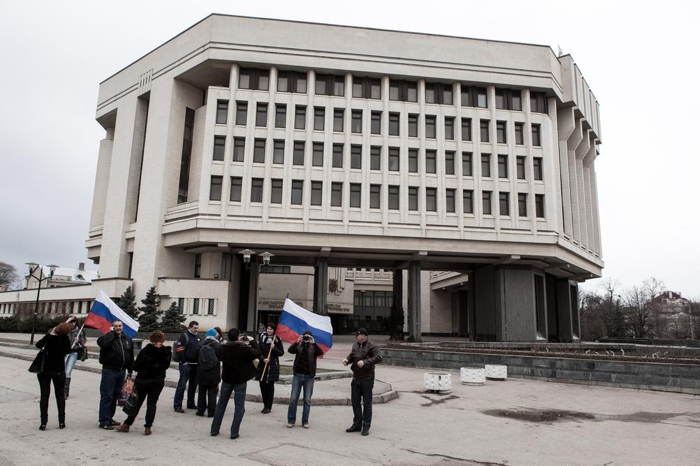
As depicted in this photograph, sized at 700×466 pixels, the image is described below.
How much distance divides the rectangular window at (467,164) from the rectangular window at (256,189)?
15.9 meters

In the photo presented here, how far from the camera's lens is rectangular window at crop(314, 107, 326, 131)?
3900 centimetres

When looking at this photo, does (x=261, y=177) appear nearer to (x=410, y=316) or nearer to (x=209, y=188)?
(x=209, y=188)

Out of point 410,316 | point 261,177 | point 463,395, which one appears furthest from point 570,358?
point 261,177

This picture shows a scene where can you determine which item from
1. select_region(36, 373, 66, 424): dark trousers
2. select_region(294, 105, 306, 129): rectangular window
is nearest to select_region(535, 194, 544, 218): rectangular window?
select_region(294, 105, 306, 129): rectangular window

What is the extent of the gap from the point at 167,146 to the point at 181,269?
985 centimetres

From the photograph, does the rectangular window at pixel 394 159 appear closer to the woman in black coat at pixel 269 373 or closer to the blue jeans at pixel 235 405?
the woman in black coat at pixel 269 373

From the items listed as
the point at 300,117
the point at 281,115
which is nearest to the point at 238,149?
the point at 281,115

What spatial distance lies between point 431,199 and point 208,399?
30.9m

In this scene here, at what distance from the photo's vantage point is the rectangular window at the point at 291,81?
39.4 metres

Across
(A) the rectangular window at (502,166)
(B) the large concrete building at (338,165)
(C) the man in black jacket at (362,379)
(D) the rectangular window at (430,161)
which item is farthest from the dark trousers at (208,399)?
(A) the rectangular window at (502,166)

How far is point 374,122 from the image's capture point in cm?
3975

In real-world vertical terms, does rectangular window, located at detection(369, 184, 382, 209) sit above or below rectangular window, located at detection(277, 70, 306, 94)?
below

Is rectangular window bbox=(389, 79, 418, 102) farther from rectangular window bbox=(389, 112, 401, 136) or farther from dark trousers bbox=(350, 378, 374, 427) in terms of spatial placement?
dark trousers bbox=(350, 378, 374, 427)

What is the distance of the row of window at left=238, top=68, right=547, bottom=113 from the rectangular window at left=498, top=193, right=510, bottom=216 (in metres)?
7.58
